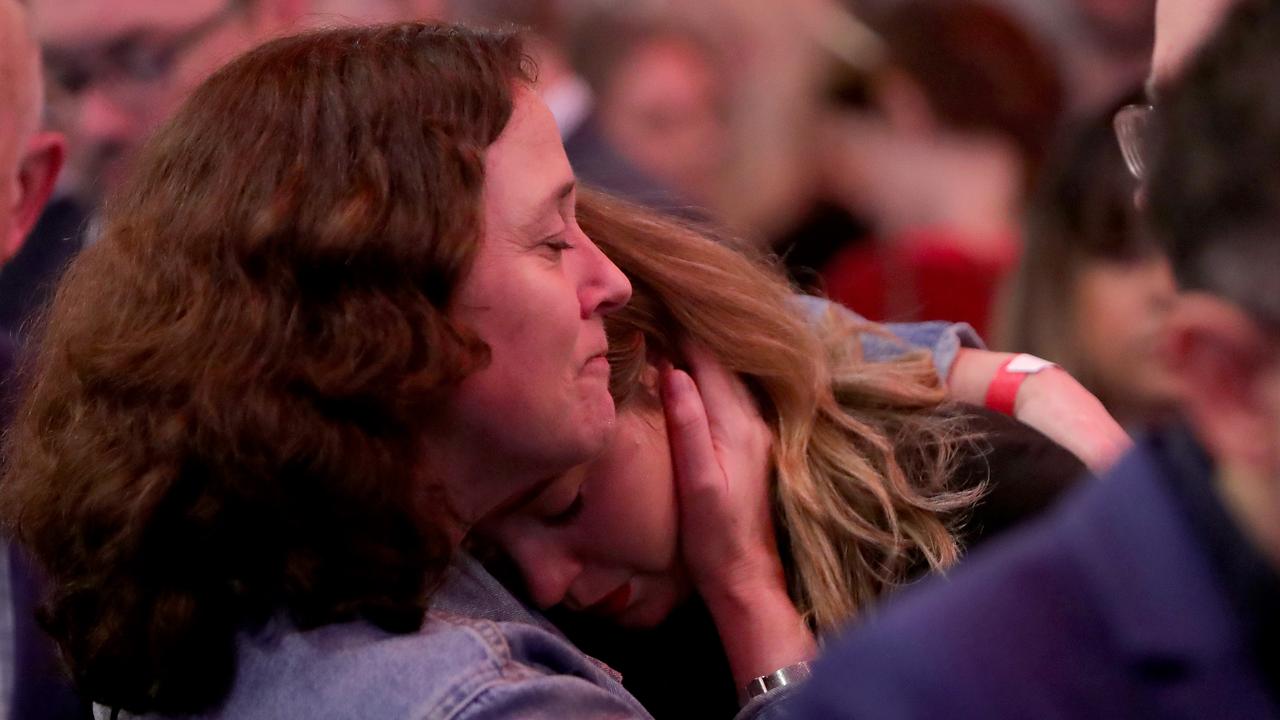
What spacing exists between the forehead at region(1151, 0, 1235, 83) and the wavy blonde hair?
44 centimetres

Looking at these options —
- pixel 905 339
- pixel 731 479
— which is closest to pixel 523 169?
pixel 731 479

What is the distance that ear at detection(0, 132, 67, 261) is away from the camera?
6.44ft

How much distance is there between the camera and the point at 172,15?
98.8 inches

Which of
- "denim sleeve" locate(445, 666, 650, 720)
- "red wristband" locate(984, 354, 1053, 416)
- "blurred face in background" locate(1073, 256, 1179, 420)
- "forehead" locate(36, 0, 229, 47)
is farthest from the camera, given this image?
"blurred face in background" locate(1073, 256, 1179, 420)

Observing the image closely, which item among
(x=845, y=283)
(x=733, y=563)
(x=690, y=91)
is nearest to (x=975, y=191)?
(x=845, y=283)

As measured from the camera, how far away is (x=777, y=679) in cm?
153

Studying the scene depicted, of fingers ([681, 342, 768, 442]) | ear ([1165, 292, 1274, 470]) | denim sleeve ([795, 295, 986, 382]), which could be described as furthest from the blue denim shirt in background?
ear ([1165, 292, 1274, 470])

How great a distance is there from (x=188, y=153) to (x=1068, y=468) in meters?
0.97

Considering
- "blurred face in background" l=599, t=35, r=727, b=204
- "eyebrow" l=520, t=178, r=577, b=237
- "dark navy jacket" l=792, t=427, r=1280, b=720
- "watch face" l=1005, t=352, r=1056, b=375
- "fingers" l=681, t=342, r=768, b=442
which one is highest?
"dark navy jacket" l=792, t=427, r=1280, b=720

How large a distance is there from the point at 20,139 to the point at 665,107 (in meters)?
2.32

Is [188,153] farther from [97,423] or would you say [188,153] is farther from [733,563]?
[733,563]

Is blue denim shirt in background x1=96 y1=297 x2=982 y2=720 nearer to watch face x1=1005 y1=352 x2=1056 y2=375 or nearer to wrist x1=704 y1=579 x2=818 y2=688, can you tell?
wrist x1=704 y1=579 x2=818 y2=688

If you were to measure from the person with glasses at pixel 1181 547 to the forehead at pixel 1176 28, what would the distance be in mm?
598

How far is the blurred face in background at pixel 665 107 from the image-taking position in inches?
158
